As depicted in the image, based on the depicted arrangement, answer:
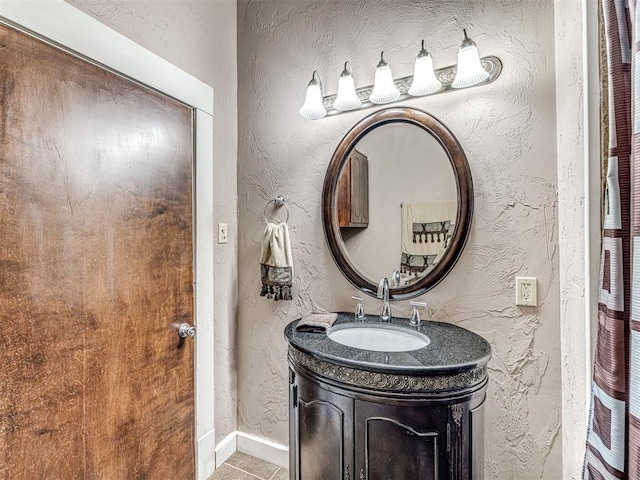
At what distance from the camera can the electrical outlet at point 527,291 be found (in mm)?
1287

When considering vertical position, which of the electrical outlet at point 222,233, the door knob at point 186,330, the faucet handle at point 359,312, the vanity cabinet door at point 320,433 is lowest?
the vanity cabinet door at point 320,433

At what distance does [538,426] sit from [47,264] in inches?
74.0

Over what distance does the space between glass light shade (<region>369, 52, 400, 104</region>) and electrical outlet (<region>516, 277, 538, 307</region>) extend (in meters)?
0.94

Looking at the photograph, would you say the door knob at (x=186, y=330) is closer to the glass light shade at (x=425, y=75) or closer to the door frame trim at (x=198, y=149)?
the door frame trim at (x=198, y=149)

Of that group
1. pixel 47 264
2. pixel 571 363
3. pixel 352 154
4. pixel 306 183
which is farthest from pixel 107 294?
pixel 571 363

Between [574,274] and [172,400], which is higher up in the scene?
[574,274]

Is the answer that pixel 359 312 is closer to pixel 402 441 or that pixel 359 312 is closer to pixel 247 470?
pixel 402 441

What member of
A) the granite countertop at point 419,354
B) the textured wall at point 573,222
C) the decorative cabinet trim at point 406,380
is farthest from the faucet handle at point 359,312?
the textured wall at point 573,222

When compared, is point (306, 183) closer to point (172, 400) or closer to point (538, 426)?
point (172, 400)

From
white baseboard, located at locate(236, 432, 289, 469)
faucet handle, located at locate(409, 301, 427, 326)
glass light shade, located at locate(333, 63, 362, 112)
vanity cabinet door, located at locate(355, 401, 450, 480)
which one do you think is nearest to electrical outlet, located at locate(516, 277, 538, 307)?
faucet handle, located at locate(409, 301, 427, 326)

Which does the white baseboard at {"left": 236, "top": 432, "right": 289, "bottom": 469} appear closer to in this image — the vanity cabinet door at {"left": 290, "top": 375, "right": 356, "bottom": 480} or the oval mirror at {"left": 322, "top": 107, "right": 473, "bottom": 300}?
the vanity cabinet door at {"left": 290, "top": 375, "right": 356, "bottom": 480}

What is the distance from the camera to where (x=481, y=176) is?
1392mm

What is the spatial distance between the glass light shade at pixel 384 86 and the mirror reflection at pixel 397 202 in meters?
0.12

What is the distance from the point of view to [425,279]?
4.84ft
